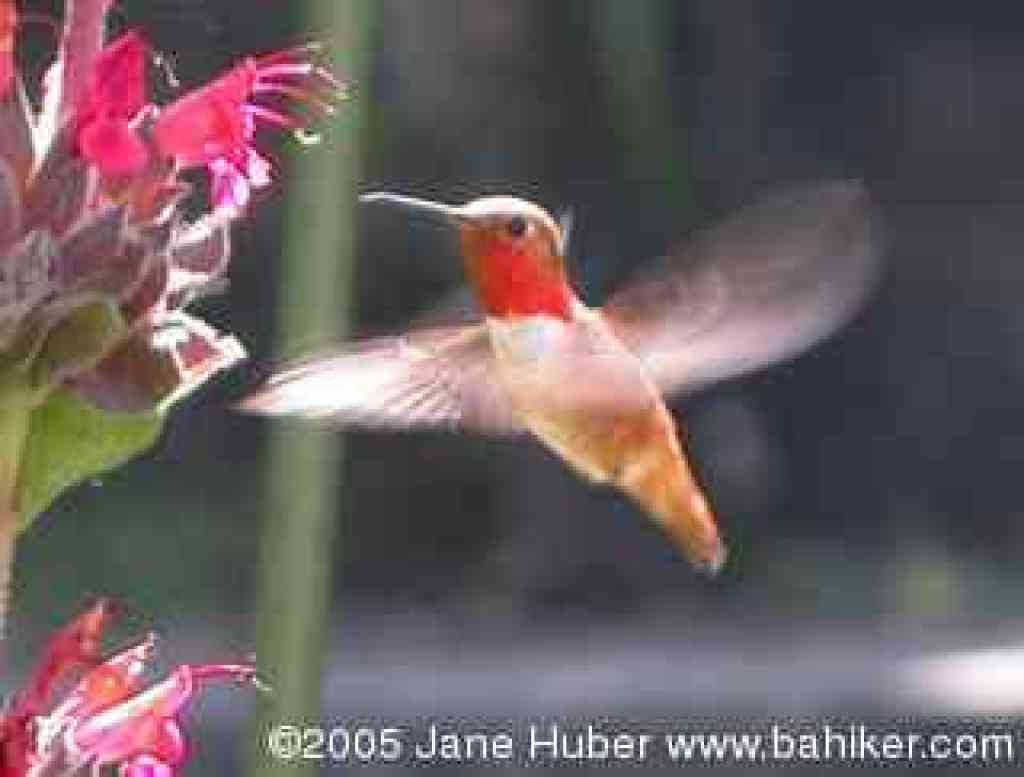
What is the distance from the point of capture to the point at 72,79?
0.88 meters

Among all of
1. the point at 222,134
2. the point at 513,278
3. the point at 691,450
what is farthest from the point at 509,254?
the point at 691,450

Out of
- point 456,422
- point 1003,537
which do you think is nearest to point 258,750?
point 456,422

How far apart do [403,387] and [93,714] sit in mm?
126

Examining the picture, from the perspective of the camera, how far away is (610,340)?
108 cm

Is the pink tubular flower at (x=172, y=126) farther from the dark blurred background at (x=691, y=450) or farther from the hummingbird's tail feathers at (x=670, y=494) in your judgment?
the dark blurred background at (x=691, y=450)

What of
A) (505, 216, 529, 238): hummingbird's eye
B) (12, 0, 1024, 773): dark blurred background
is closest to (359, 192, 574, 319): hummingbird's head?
(505, 216, 529, 238): hummingbird's eye

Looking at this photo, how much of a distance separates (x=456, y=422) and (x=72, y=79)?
20cm

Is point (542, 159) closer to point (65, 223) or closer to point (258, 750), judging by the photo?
point (258, 750)

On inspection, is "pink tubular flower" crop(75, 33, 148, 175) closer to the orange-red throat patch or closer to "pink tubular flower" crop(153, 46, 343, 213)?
"pink tubular flower" crop(153, 46, 343, 213)

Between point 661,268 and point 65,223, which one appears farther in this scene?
point 661,268

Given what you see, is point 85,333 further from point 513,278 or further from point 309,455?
point 309,455

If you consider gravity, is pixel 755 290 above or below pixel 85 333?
above

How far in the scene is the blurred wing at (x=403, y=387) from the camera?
0.96 m

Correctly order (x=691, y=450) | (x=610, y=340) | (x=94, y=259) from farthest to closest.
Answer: (x=691, y=450) → (x=610, y=340) → (x=94, y=259)
